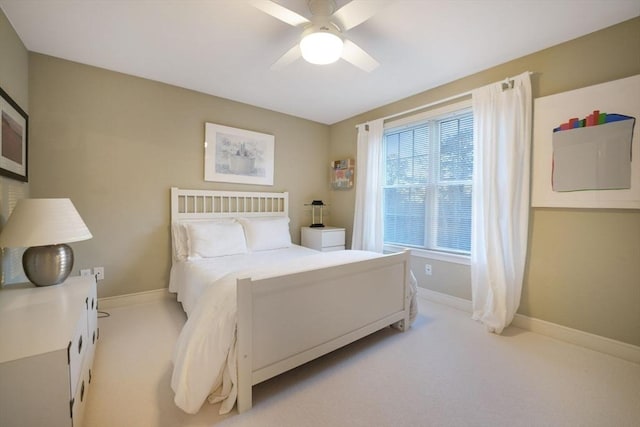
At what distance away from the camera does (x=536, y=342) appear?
7.10ft

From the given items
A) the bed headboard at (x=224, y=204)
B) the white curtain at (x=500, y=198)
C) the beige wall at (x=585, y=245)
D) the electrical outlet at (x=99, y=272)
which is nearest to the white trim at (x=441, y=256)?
the white curtain at (x=500, y=198)

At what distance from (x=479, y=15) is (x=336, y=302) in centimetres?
219

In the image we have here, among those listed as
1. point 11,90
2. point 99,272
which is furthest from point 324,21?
point 99,272

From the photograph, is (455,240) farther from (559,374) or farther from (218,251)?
(218,251)

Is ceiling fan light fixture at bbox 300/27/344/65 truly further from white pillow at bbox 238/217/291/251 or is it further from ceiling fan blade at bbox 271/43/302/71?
white pillow at bbox 238/217/291/251

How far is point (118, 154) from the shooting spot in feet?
8.77

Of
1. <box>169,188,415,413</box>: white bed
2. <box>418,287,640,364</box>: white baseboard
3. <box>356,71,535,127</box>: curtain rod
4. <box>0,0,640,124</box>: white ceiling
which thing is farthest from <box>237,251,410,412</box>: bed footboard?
<box>356,71,535,127</box>: curtain rod

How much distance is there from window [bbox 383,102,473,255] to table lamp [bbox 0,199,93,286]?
121 inches

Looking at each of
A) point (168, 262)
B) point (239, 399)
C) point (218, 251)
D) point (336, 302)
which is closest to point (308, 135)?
point (218, 251)

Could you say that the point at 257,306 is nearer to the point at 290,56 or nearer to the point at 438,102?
the point at 290,56

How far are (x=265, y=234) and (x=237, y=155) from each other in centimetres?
111

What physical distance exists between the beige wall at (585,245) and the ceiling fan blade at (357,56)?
1.36 meters

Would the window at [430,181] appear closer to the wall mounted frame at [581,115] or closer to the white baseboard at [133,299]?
the wall mounted frame at [581,115]

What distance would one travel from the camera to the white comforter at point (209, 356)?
4.30 ft
